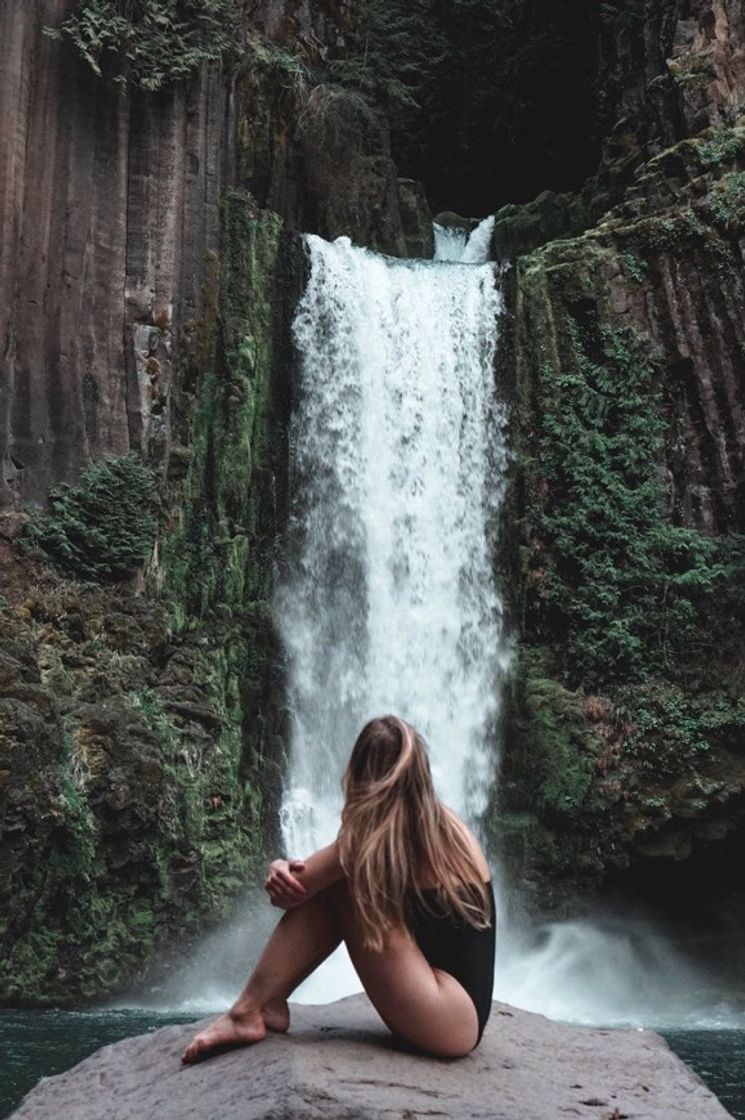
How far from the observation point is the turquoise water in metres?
7.09

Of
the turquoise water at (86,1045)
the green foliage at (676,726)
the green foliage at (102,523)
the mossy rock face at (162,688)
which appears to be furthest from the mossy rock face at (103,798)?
the green foliage at (676,726)

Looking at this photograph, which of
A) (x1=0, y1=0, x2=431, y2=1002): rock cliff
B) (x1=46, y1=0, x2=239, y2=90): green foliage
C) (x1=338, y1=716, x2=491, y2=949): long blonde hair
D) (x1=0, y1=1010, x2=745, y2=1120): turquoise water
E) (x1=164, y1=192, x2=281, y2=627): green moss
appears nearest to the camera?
(x1=338, y1=716, x2=491, y2=949): long blonde hair

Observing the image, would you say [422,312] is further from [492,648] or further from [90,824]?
[90,824]

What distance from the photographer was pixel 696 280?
1677cm

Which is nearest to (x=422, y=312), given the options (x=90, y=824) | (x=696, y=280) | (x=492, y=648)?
(x=696, y=280)

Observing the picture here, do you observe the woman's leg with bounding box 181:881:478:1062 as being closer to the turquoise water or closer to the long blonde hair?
the long blonde hair

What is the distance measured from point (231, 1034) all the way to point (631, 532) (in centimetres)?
1308

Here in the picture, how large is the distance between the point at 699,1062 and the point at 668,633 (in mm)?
7549

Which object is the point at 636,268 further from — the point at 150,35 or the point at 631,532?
the point at 150,35

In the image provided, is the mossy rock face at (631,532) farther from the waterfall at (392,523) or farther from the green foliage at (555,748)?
the waterfall at (392,523)

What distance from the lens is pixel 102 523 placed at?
13398mm

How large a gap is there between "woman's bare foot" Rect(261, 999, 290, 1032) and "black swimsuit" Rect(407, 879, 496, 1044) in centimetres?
51

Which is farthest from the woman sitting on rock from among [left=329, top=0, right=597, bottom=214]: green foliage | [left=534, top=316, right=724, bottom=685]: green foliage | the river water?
[left=329, top=0, right=597, bottom=214]: green foliage

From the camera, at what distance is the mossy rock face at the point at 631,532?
14789 millimetres
